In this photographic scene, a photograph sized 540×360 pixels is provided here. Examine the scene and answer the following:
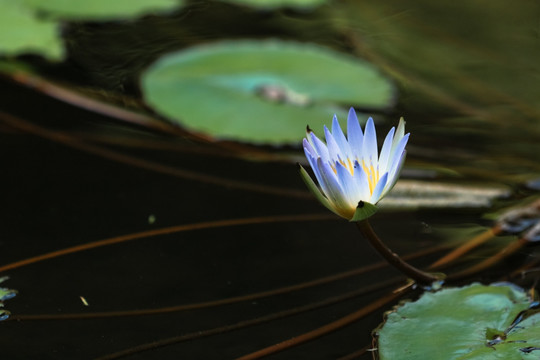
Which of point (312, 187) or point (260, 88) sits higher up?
point (260, 88)

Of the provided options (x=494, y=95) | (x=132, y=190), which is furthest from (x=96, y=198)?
(x=494, y=95)

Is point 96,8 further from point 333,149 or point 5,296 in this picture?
point 333,149

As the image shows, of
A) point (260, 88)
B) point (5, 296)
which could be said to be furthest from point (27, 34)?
point (5, 296)

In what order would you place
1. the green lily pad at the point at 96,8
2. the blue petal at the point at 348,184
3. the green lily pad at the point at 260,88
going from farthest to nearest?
the green lily pad at the point at 96,8 → the green lily pad at the point at 260,88 → the blue petal at the point at 348,184

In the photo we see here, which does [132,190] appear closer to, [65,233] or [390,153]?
[65,233]

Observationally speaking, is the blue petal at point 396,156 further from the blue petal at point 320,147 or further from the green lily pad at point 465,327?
the green lily pad at point 465,327

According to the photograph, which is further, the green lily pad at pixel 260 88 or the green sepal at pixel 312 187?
the green lily pad at pixel 260 88

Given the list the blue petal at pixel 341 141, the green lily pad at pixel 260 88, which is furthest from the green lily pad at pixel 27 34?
the blue petal at pixel 341 141

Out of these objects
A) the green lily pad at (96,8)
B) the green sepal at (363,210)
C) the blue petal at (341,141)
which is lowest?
the green sepal at (363,210)
